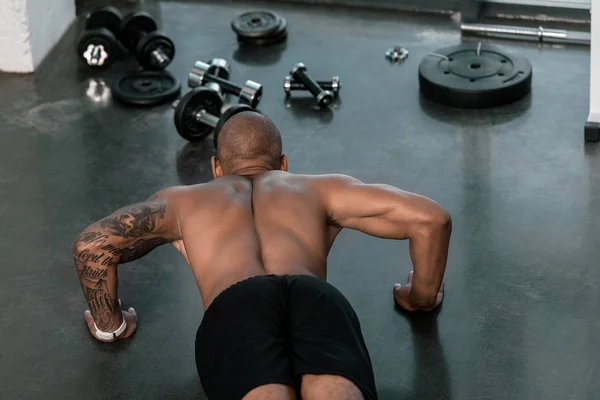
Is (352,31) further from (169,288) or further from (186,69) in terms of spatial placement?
(169,288)

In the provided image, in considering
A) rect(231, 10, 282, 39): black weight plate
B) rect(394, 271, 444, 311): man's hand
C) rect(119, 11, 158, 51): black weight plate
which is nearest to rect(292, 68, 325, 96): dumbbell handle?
rect(231, 10, 282, 39): black weight plate

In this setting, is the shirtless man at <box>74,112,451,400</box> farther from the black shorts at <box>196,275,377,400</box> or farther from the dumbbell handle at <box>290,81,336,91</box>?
the dumbbell handle at <box>290,81,336,91</box>

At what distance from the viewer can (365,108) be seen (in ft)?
14.1

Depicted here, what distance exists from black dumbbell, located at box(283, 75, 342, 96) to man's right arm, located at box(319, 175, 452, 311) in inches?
60.4

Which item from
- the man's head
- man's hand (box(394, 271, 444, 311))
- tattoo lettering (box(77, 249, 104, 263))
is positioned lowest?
man's hand (box(394, 271, 444, 311))

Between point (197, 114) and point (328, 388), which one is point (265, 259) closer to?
point (328, 388)

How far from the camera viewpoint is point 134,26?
4.74m

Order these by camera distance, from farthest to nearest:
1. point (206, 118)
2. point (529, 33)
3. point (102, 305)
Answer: point (529, 33) < point (206, 118) < point (102, 305)

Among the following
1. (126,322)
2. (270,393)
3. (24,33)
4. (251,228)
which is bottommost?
(126,322)

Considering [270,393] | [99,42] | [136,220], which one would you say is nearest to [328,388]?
[270,393]

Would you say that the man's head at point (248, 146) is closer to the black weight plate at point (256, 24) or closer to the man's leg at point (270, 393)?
the man's leg at point (270, 393)

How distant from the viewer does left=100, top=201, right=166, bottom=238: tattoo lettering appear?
2828mm

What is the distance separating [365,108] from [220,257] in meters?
1.78

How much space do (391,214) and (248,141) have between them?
0.43m
